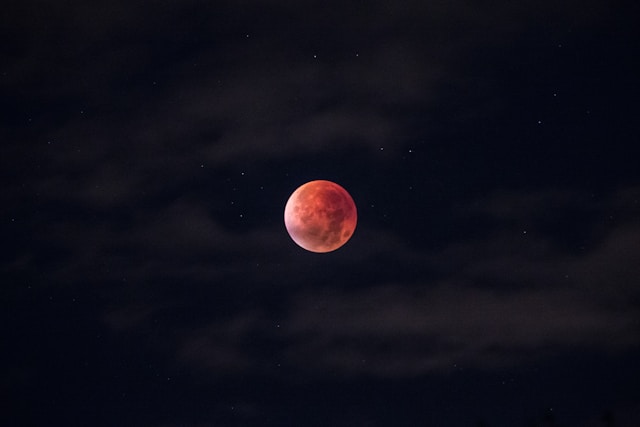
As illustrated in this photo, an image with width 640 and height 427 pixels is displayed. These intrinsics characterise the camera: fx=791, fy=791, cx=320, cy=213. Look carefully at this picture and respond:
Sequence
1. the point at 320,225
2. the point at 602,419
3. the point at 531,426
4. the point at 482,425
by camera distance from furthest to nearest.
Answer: the point at 482,425, the point at 531,426, the point at 602,419, the point at 320,225

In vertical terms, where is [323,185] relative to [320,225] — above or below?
above

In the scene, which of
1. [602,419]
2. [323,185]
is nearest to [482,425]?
[602,419]

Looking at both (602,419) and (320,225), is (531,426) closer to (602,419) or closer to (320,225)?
(602,419)

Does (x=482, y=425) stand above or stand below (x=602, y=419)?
above

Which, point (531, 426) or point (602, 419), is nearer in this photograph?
point (602, 419)

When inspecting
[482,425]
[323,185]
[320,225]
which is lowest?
[320,225]

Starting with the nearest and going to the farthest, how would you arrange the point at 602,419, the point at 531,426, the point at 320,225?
the point at 320,225 → the point at 602,419 → the point at 531,426

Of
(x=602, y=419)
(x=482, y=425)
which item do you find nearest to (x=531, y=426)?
(x=482, y=425)

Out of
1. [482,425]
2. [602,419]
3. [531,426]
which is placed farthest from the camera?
[482,425]

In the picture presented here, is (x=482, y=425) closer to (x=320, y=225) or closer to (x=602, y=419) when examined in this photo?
(x=602, y=419)
